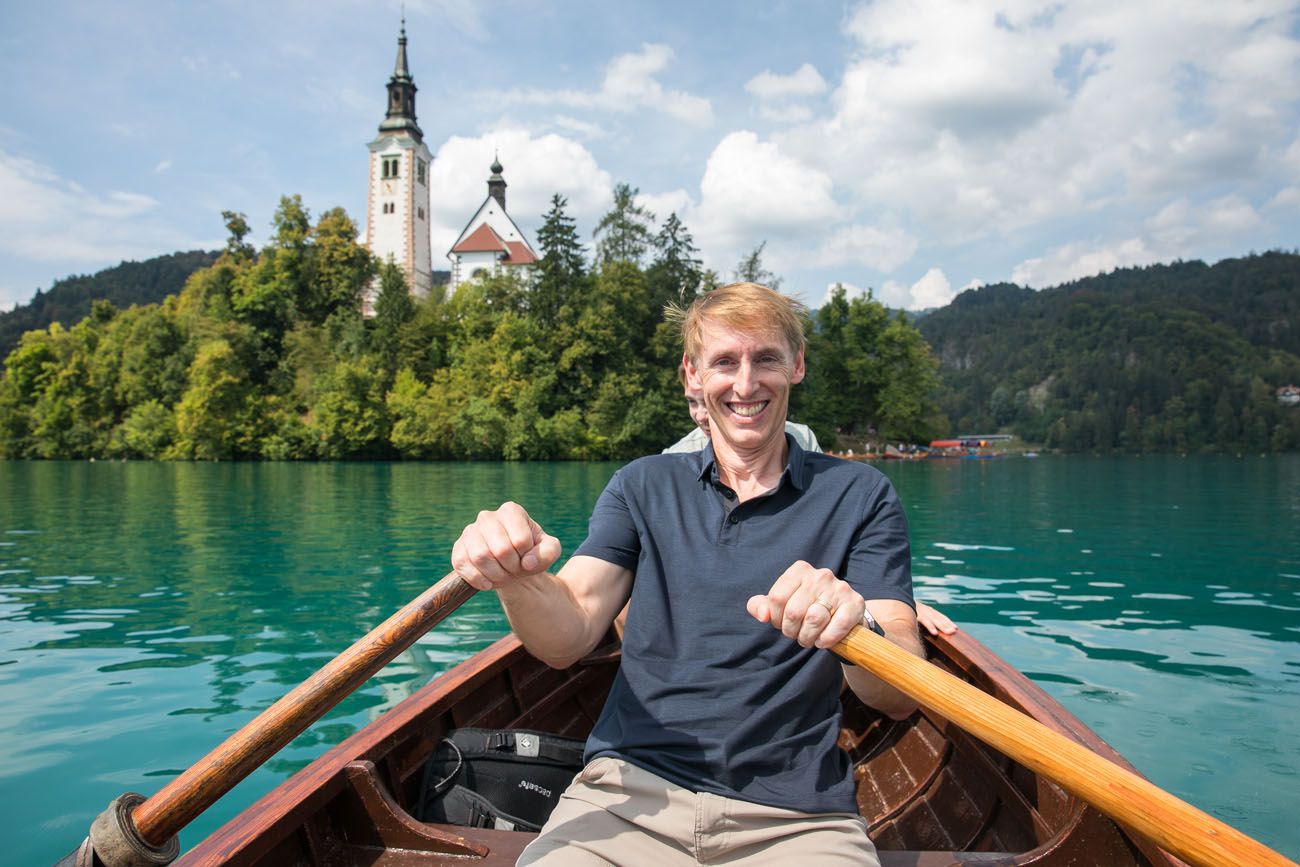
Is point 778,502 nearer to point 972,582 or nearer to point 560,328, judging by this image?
point 972,582

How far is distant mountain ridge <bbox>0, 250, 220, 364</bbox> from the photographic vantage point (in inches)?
Answer: 4055

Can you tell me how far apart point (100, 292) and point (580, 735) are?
13819cm

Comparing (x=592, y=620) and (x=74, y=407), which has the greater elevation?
(x=74, y=407)

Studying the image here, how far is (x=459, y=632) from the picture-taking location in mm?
7223

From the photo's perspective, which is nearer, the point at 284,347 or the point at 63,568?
the point at 63,568

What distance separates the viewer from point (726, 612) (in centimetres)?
188

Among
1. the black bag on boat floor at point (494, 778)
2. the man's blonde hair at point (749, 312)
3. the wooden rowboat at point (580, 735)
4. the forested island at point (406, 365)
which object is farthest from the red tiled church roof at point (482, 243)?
the man's blonde hair at point (749, 312)

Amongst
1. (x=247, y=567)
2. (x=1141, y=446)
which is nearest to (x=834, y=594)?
(x=247, y=567)

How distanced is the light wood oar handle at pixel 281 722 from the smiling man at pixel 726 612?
0.21 metres

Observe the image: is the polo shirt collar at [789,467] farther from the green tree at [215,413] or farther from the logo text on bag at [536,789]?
the green tree at [215,413]

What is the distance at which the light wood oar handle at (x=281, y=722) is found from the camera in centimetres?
166

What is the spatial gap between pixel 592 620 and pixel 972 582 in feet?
29.0

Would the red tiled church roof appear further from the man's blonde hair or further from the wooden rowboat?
the man's blonde hair

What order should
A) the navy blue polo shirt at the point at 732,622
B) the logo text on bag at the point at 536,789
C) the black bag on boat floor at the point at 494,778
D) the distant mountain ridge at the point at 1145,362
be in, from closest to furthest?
the navy blue polo shirt at the point at 732,622 → the black bag on boat floor at the point at 494,778 → the logo text on bag at the point at 536,789 → the distant mountain ridge at the point at 1145,362
